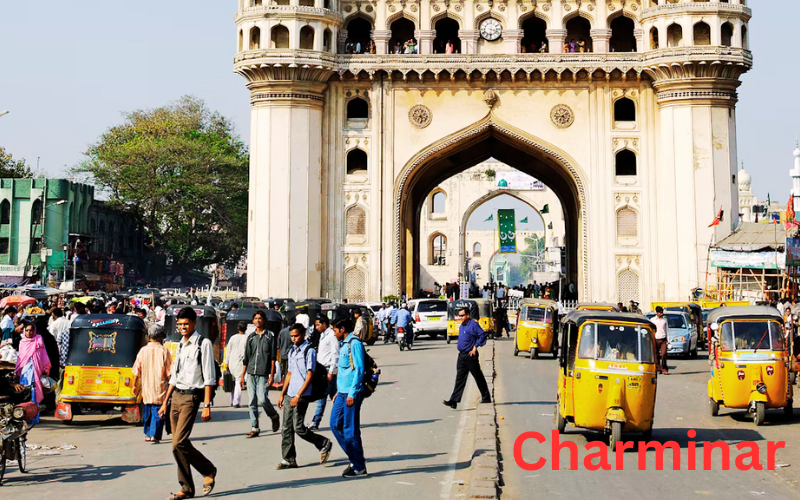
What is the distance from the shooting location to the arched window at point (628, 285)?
35781mm

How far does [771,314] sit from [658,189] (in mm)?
23362

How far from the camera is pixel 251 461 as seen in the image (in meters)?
9.59

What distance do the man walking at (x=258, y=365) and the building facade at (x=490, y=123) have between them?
2353 cm

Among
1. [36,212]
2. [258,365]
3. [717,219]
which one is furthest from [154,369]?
[36,212]

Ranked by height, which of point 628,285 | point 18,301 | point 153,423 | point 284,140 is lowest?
point 153,423

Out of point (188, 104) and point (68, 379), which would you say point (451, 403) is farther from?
point (188, 104)

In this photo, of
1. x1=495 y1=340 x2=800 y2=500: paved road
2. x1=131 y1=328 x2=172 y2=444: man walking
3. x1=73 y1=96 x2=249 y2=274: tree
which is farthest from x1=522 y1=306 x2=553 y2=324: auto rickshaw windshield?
x1=73 y1=96 x2=249 y2=274: tree

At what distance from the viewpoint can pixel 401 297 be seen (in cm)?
3650

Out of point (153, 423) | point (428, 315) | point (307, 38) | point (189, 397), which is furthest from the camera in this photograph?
point (307, 38)

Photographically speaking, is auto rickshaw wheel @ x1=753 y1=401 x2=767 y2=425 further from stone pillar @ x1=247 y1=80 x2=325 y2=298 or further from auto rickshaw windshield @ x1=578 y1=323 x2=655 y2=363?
stone pillar @ x1=247 y1=80 x2=325 y2=298

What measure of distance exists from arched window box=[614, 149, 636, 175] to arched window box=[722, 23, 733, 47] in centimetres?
495

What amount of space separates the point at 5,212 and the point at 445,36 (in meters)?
26.0

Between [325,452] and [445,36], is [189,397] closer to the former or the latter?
[325,452]

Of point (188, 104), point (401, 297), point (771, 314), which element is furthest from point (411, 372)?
point (188, 104)
